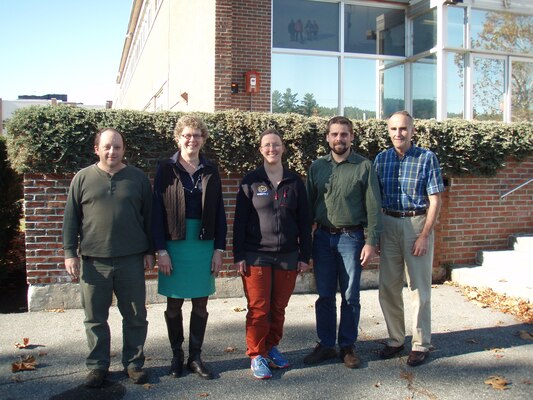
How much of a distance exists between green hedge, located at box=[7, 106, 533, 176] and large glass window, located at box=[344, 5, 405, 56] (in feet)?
15.3

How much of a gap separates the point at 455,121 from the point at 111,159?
522 cm

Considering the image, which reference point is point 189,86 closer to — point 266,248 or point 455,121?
point 455,121

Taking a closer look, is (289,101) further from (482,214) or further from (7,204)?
(7,204)

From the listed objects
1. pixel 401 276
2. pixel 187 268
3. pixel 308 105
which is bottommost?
pixel 401 276

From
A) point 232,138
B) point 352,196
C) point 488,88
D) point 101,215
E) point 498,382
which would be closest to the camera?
point 101,215

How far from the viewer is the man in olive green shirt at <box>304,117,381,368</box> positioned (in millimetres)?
4312

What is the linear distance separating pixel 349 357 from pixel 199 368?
1260 millimetres

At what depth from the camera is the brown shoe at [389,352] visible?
461 cm

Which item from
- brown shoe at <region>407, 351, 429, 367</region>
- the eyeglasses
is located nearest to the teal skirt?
the eyeglasses

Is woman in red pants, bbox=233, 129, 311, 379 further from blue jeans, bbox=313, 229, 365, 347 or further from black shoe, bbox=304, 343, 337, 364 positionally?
black shoe, bbox=304, 343, 337, 364

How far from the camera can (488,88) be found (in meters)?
11.5

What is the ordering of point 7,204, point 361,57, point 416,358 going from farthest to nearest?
point 361,57, point 7,204, point 416,358

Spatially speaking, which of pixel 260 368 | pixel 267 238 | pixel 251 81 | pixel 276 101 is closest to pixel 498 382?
pixel 260 368

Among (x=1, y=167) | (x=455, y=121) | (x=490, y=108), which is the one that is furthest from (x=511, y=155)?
(x=1, y=167)
